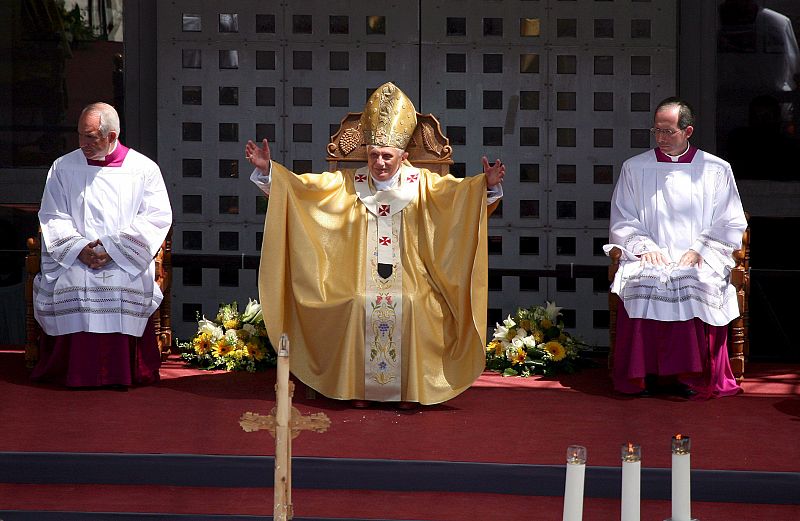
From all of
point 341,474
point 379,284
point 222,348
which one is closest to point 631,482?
point 341,474

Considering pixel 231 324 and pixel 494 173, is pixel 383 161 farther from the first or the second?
pixel 231 324

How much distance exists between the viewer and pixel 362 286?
23.6 ft

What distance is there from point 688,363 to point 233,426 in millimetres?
2663

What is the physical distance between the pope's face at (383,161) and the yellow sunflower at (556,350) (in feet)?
5.56

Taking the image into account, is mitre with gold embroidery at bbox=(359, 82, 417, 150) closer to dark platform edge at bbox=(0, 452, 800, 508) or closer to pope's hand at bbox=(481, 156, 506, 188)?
pope's hand at bbox=(481, 156, 506, 188)

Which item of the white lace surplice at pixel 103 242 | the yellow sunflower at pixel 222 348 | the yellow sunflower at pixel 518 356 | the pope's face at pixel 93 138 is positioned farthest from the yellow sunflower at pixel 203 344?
the yellow sunflower at pixel 518 356

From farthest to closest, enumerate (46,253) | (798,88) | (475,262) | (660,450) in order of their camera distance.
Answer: (798,88)
(46,253)
(475,262)
(660,450)

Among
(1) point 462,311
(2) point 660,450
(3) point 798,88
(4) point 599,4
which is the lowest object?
(2) point 660,450

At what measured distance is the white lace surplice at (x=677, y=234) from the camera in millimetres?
7344

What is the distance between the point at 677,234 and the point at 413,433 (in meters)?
2.23

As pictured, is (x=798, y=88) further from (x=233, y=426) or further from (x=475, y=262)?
(x=233, y=426)

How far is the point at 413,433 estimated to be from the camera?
648 centimetres

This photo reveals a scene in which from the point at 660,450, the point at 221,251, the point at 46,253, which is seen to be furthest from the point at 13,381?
the point at 660,450

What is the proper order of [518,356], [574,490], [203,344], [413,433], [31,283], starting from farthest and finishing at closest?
[203,344] < [518,356] < [31,283] < [413,433] < [574,490]
